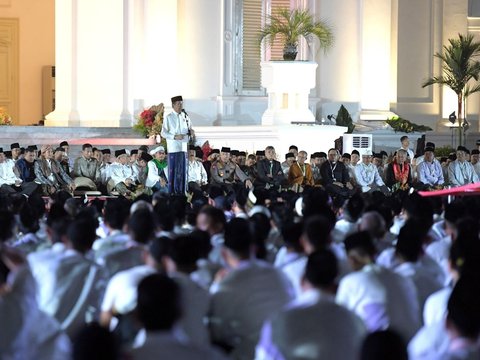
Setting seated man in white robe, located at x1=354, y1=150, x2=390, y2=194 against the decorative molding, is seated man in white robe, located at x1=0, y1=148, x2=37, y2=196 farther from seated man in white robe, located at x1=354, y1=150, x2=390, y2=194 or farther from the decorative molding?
the decorative molding

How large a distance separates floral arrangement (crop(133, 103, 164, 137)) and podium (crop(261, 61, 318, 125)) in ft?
6.66

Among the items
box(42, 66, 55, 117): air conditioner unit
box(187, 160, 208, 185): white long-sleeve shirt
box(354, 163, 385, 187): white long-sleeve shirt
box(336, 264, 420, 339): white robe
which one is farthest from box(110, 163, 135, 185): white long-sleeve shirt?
box(336, 264, 420, 339): white robe

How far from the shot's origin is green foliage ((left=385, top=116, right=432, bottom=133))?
27156mm

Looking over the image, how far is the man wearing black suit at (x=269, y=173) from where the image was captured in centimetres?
2083

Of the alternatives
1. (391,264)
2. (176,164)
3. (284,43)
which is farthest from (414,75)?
(391,264)

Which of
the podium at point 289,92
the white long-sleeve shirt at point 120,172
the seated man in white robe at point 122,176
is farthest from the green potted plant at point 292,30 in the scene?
the white long-sleeve shirt at point 120,172

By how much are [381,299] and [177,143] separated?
40.3 feet

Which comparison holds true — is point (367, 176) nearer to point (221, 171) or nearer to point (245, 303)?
point (221, 171)

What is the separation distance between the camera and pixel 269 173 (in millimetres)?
21062

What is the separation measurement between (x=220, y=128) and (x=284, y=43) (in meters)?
2.28

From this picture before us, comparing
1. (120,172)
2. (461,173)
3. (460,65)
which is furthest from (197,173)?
(460,65)

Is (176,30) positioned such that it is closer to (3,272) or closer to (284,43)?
(284,43)

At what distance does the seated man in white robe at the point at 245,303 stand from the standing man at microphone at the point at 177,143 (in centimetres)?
1133

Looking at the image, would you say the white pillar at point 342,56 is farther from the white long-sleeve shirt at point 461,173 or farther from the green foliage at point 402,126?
the white long-sleeve shirt at point 461,173
